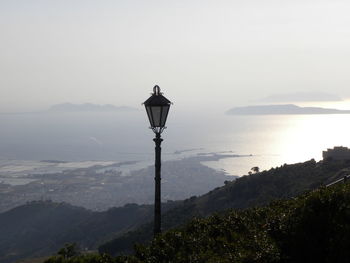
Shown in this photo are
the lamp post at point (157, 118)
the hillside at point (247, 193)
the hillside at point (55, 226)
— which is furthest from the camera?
the hillside at point (55, 226)

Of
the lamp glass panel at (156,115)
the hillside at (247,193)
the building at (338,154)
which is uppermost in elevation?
the lamp glass panel at (156,115)

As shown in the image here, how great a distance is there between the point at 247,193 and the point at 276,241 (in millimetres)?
41247

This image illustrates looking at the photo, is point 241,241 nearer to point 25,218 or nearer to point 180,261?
point 180,261

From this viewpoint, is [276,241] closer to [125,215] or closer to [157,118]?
[157,118]

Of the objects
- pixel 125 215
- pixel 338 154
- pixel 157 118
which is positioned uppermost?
pixel 157 118

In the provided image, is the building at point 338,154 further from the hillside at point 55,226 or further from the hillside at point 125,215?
the hillside at point 55,226

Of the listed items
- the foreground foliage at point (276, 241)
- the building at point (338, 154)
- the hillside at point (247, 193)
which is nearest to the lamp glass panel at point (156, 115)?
the foreground foliage at point (276, 241)

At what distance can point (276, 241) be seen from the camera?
7109 mm

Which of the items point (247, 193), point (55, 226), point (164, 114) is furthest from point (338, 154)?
point (55, 226)

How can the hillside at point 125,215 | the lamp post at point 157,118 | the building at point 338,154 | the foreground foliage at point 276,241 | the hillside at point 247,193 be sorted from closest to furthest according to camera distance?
the foreground foliage at point 276,241, the lamp post at point 157,118, the hillside at point 247,193, the hillside at point 125,215, the building at point 338,154

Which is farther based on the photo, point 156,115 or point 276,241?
point 156,115

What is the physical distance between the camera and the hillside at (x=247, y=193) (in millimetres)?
40406

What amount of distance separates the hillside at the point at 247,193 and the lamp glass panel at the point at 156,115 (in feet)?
105

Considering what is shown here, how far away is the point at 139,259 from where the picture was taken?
23.8ft
